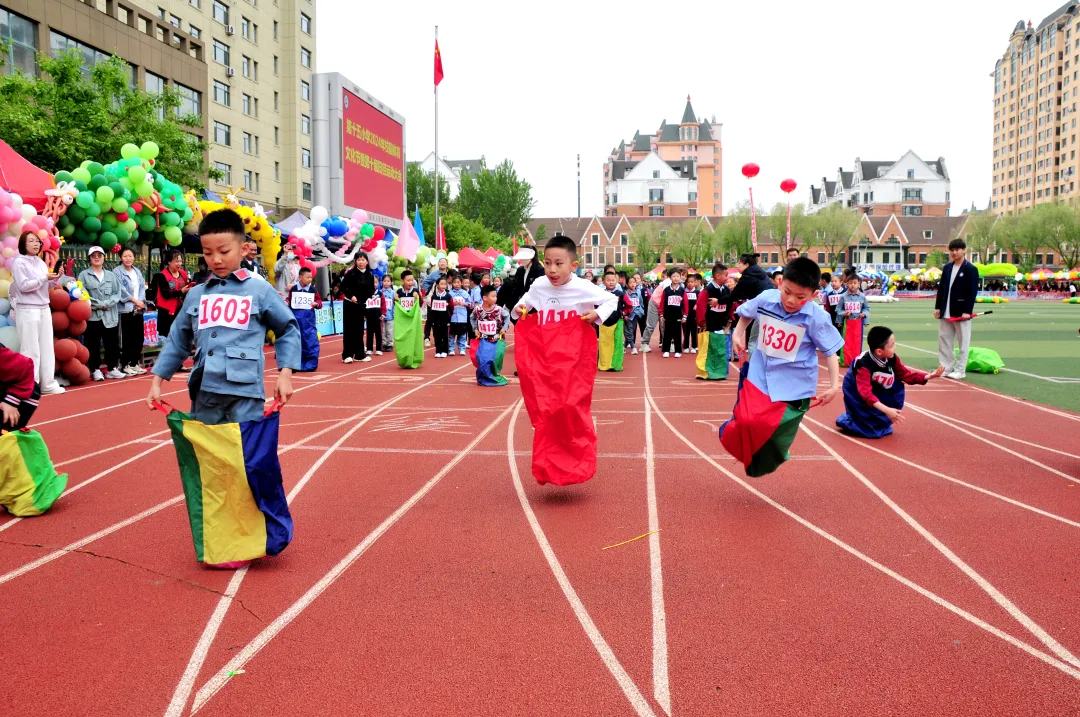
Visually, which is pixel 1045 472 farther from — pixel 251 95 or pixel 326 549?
pixel 251 95

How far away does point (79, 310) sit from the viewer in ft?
42.1

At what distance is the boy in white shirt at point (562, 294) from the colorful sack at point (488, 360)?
684 centimetres

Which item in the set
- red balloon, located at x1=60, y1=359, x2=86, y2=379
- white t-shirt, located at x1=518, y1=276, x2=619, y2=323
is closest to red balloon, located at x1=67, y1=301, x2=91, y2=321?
red balloon, located at x1=60, y1=359, x2=86, y2=379

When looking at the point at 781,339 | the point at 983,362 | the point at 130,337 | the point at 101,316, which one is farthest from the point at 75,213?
the point at 983,362

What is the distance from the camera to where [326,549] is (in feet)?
17.6

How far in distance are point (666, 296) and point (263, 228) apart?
28.0ft

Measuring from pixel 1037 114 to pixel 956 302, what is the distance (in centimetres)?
12084

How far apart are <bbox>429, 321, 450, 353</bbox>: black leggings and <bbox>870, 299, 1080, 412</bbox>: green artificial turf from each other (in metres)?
9.42

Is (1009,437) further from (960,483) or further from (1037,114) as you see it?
(1037,114)

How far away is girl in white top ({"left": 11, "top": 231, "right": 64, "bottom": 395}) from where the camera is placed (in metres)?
11.5

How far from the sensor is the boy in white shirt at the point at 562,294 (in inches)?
262

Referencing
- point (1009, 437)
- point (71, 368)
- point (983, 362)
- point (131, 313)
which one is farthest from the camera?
point (983, 362)

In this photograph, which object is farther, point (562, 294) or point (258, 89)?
point (258, 89)

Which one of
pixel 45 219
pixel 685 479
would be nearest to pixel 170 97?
pixel 45 219
